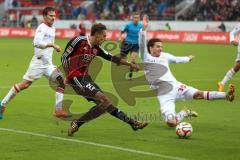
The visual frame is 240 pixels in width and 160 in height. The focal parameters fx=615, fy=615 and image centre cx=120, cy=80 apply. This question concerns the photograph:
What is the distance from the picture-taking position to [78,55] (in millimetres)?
11625

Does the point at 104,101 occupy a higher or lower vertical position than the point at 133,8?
lower

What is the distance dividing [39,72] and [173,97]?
→ 3.26m

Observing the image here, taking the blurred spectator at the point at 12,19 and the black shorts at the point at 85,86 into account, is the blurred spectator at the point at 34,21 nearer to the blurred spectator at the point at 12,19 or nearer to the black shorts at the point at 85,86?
the blurred spectator at the point at 12,19

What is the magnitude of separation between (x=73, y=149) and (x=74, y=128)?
1202 mm

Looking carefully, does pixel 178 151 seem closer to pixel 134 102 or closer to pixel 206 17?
pixel 134 102

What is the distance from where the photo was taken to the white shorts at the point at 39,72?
14.0m

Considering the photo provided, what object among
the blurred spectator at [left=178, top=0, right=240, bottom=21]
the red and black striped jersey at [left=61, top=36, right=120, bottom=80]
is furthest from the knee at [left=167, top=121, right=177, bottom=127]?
the blurred spectator at [left=178, top=0, right=240, bottom=21]

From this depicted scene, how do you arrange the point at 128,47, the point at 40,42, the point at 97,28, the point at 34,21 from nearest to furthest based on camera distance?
the point at 97,28 → the point at 40,42 → the point at 128,47 → the point at 34,21

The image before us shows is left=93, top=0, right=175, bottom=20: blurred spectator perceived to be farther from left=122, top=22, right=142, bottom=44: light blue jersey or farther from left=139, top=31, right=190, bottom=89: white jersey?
left=139, top=31, right=190, bottom=89: white jersey

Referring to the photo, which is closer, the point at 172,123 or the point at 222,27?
the point at 172,123

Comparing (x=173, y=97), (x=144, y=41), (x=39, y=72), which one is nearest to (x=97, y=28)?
(x=144, y=41)

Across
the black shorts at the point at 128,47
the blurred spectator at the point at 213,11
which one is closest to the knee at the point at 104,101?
the black shorts at the point at 128,47

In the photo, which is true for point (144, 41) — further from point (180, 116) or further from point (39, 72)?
point (39, 72)

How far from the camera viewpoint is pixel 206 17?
164ft
